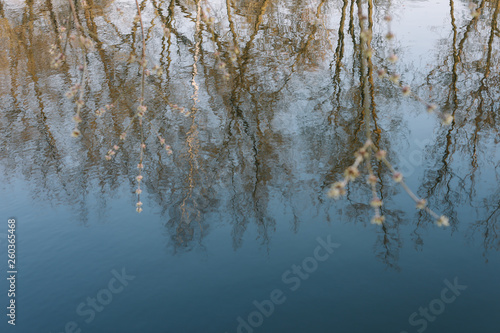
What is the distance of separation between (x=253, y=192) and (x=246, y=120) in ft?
8.59

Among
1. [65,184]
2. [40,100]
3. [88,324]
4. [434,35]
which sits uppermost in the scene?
[434,35]

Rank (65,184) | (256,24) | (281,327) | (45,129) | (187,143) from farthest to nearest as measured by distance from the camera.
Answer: (256,24), (45,129), (187,143), (65,184), (281,327)

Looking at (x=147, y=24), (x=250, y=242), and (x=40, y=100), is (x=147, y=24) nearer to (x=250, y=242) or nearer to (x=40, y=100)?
(x=40, y=100)

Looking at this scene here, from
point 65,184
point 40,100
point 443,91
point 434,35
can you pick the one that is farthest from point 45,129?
point 434,35

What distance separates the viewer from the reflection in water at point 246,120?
302 inches

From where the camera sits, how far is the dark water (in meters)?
5.97

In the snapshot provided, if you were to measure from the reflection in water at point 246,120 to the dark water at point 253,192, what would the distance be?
5 cm

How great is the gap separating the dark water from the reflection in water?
0.05 metres

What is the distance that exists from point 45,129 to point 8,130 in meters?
0.81

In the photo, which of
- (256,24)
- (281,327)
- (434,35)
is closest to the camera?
(281,327)

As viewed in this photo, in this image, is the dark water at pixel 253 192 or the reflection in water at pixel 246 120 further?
the reflection in water at pixel 246 120

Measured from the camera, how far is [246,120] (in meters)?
10.2

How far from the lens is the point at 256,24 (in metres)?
15.9

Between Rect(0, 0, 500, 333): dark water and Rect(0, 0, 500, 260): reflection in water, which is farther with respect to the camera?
Rect(0, 0, 500, 260): reflection in water
